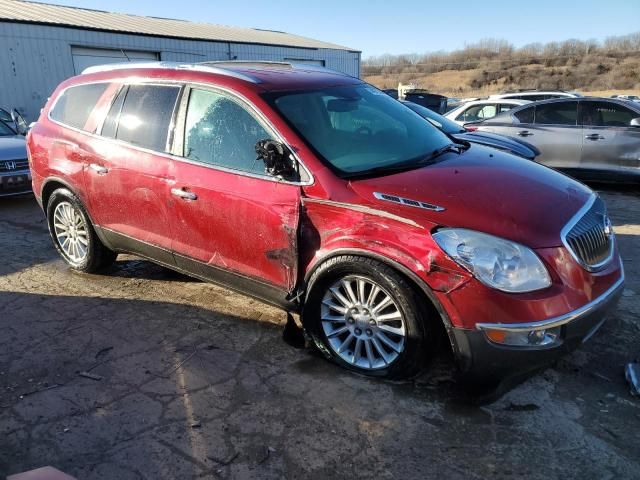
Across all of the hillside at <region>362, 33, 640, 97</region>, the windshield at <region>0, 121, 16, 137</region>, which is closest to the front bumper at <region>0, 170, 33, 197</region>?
the windshield at <region>0, 121, 16, 137</region>

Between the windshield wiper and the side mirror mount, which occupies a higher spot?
the windshield wiper

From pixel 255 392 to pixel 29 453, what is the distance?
3.87 ft

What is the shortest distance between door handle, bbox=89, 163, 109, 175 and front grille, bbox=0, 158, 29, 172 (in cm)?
458

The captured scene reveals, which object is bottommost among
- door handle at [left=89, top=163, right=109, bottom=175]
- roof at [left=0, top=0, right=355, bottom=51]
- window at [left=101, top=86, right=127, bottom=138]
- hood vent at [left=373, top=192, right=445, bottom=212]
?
door handle at [left=89, top=163, right=109, bottom=175]

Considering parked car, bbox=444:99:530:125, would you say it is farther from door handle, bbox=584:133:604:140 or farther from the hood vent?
the hood vent

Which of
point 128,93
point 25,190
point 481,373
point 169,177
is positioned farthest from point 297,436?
point 25,190

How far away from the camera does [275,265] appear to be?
11.0ft

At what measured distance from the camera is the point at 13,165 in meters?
8.03

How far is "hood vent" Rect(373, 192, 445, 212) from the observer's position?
2.83 meters

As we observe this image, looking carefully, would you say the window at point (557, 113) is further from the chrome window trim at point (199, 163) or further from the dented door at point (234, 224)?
the dented door at point (234, 224)

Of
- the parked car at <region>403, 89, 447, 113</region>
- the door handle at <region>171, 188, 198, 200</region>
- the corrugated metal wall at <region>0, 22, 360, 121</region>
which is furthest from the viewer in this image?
the parked car at <region>403, 89, 447, 113</region>

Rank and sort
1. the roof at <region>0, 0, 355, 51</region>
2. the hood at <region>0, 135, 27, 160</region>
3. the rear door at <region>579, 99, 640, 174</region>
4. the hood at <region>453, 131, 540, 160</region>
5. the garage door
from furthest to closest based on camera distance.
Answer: the garage door < the roof at <region>0, 0, 355, 51</region> < the hood at <region>0, 135, 27, 160</region> < the rear door at <region>579, 99, 640, 174</region> < the hood at <region>453, 131, 540, 160</region>

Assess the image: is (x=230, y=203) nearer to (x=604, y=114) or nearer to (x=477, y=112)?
(x=604, y=114)

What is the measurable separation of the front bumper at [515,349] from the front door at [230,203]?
3.81 ft
